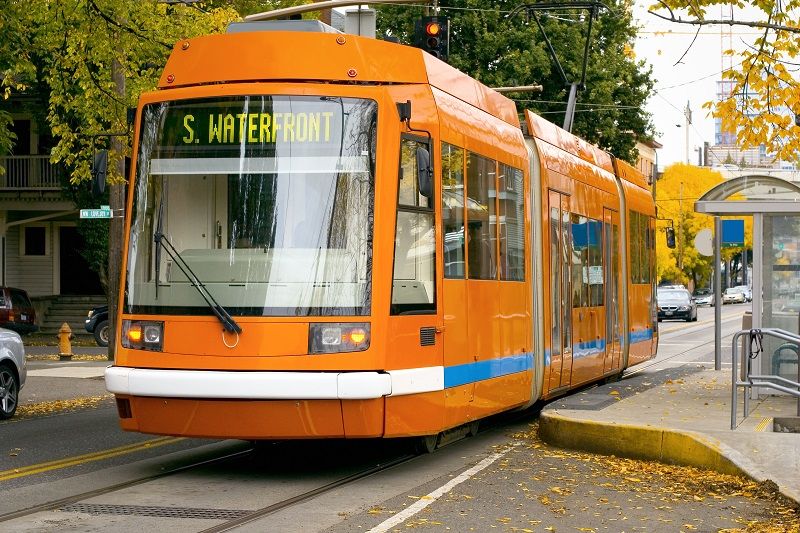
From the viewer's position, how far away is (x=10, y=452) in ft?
41.0

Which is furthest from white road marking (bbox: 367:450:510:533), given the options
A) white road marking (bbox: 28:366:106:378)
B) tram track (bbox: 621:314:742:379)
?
white road marking (bbox: 28:366:106:378)

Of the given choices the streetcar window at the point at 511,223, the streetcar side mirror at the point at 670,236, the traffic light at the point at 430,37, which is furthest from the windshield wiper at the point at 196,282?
the streetcar side mirror at the point at 670,236

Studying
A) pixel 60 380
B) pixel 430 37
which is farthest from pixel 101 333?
pixel 430 37

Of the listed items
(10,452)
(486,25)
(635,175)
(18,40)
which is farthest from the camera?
(486,25)

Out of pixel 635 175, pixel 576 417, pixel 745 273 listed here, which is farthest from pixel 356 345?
pixel 745 273

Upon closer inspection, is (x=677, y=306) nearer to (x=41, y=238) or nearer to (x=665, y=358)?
(x=41, y=238)

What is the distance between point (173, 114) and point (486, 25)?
3289 cm

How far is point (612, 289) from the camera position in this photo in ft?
63.0

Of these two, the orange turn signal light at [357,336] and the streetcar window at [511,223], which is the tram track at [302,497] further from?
the streetcar window at [511,223]

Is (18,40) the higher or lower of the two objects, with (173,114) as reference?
higher

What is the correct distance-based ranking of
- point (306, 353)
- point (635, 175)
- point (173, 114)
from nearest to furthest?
point (306, 353) < point (173, 114) < point (635, 175)

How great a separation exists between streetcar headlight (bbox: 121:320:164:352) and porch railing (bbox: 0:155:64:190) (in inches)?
1402

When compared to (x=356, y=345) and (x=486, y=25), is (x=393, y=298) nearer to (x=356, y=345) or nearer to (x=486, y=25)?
(x=356, y=345)

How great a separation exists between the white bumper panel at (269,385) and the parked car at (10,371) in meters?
6.32
